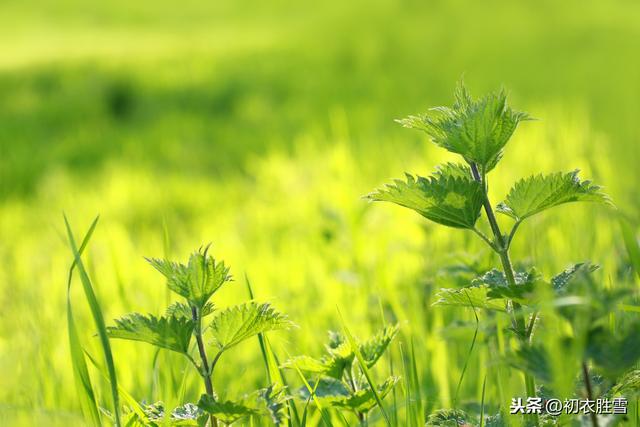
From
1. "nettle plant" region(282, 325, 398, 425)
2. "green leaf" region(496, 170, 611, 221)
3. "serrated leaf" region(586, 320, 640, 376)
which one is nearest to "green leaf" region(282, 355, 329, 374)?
"nettle plant" region(282, 325, 398, 425)

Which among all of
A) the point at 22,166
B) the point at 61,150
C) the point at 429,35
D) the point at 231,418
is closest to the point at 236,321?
the point at 231,418

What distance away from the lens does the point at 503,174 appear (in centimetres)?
335

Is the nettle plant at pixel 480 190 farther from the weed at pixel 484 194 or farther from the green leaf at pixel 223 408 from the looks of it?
the green leaf at pixel 223 408

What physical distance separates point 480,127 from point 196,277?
368mm

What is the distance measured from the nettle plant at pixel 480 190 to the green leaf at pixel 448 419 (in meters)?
0.12

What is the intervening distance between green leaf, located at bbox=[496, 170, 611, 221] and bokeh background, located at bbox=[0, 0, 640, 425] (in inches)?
6.8

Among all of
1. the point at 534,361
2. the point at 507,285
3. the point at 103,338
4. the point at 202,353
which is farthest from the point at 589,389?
the point at 103,338

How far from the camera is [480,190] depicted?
2.86ft

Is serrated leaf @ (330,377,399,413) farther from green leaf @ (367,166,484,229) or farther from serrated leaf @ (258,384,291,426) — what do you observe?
green leaf @ (367,166,484,229)

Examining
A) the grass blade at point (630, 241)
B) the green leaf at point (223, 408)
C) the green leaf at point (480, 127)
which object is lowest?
the green leaf at point (223, 408)

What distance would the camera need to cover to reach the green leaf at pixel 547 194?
2.83ft

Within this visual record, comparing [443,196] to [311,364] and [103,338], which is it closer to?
[311,364]

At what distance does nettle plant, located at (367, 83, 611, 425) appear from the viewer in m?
0.87

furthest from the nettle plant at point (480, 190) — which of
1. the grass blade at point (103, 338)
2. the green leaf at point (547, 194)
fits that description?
the grass blade at point (103, 338)
